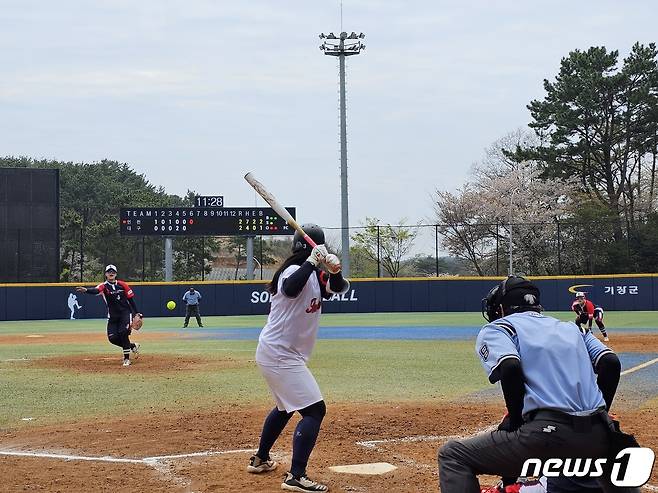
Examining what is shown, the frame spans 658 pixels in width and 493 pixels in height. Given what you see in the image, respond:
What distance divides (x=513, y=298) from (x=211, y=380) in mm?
10247

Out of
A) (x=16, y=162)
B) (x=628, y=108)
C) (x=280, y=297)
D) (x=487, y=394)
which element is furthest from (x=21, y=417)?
(x=16, y=162)

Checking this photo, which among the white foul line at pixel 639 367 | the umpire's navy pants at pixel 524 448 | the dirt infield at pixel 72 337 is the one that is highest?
the umpire's navy pants at pixel 524 448

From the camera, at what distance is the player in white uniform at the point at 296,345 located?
677cm

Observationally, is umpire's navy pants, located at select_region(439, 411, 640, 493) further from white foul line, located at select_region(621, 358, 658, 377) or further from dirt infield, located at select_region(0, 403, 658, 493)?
white foul line, located at select_region(621, 358, 658, 377)

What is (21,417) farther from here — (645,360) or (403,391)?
(645,360)

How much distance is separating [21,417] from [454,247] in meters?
49.5

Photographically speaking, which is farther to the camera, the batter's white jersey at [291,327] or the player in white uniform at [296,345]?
the batter's white jersey at [291,327]

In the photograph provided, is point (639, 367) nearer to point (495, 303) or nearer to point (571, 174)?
point (495, 303)

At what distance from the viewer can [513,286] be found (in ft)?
16.0

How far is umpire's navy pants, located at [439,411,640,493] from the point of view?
174 inches

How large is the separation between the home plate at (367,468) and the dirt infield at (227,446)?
9 cm

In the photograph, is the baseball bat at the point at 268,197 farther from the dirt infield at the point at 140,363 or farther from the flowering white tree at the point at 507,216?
the flowering white tree at the point at 507,216

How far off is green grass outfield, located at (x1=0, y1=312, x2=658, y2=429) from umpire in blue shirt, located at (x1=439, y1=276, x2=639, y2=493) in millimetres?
6925

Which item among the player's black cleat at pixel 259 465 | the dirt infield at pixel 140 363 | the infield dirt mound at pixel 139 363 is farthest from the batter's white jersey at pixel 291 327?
the infield dirt mound at pixel 139 363
